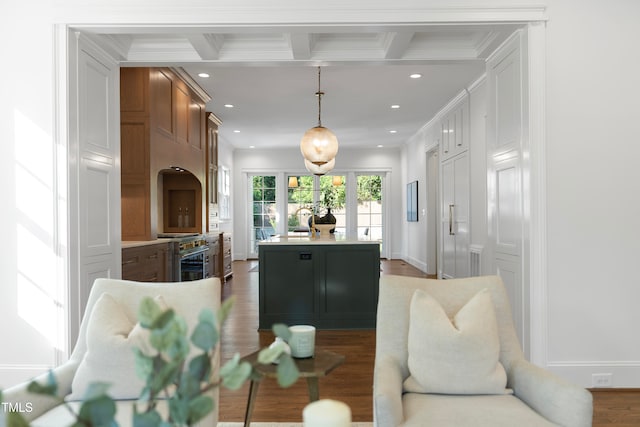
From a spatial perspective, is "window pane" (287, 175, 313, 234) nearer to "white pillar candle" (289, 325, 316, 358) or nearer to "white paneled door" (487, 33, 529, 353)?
"white paneled door" (487, 33, 529, 353)

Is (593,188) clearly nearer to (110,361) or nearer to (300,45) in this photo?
(300,45)

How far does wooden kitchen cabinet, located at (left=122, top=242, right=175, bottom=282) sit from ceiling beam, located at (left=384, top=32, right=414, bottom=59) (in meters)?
2.78

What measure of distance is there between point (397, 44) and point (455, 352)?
254 centimetres

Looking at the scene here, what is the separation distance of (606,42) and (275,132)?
6.87 metres

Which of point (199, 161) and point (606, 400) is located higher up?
point (199, 161)

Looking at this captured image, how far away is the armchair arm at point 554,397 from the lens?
4.99 feet

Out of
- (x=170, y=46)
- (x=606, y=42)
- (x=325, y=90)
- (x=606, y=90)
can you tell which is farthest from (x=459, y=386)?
(x=325, y=90)

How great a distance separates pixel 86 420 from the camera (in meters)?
0.68

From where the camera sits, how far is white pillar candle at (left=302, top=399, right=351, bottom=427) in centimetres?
76

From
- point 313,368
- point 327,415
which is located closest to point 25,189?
point 313,368

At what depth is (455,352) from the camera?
176cm

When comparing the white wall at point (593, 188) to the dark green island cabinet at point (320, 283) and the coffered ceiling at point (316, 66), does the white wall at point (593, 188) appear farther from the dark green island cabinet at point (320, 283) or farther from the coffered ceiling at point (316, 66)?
the dark green island cabinet at point (320, 283)

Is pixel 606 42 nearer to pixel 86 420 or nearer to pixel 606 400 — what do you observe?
pixel 606 400

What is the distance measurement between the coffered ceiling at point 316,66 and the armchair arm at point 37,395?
226 centimetres
